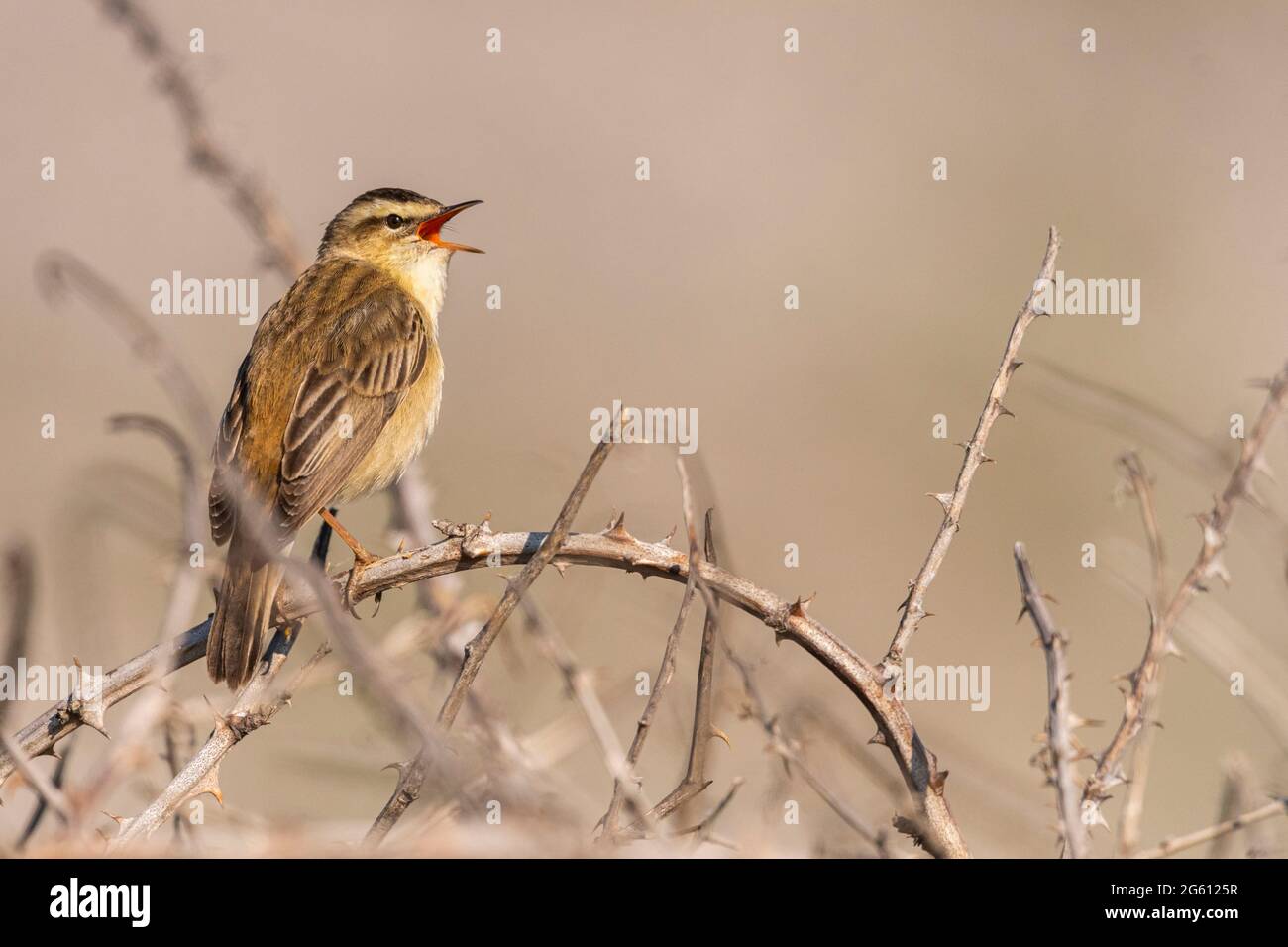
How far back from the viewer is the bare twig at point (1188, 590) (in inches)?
113

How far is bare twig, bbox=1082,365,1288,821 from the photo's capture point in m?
2.87

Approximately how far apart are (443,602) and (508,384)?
27.0 ft

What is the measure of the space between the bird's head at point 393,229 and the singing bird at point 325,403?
4.3 inches

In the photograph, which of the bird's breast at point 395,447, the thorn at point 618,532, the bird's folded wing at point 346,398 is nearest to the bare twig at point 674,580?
the thorn at point 618,532

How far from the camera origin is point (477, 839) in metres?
2.44

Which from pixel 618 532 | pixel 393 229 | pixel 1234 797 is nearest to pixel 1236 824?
pixel 1234 797

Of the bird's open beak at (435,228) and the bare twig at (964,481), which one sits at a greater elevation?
the bird's open beak at (435,228)

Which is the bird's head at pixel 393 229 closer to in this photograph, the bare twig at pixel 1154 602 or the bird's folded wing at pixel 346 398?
the bird's folded wing at pixel 346 398

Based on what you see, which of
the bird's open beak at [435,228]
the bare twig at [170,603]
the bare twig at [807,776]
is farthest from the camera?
the bird's open beak at [435,228]

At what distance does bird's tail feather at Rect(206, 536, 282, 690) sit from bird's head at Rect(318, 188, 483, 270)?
97.7 inches

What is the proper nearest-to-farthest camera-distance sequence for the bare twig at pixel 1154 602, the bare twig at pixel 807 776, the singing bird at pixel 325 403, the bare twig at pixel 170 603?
the bare twig at pixel 807 776, the bare twig at pixel 1154 602, the bare twig at pixel 170 603, the singing bird at pixel 325 403

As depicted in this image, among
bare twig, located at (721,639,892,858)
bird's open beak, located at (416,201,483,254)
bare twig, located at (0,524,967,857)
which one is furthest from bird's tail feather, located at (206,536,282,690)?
bird's open beak, located at (416,201,483,254)

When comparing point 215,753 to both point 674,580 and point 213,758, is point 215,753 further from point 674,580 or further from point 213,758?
point 674,580

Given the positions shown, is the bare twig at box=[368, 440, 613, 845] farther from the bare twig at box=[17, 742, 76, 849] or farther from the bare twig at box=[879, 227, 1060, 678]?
the bare twig at box=[17, 742, 76, 849]
